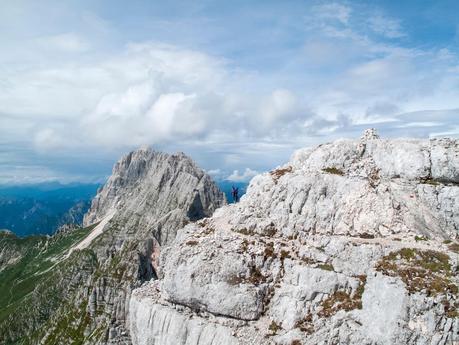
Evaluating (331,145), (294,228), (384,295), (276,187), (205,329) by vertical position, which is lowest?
(205,329)

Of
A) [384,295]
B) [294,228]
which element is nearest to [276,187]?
[294,228]

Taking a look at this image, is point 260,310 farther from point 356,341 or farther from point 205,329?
point 356,341

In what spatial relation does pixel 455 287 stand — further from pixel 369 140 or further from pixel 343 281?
pixel 369 140

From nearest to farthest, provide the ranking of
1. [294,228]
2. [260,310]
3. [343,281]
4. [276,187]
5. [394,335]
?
[394,335]
[343,281]
[260,310]
[294,228]
[276,187]

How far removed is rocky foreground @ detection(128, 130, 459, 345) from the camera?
133 feet

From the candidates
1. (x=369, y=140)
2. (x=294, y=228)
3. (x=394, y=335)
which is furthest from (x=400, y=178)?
(x=394, y=335)

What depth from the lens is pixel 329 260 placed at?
47.7 metres

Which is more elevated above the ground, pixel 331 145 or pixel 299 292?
pixel 331 145

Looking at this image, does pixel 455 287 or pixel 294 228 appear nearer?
pixel 455 287

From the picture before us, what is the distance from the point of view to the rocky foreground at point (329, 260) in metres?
40.5

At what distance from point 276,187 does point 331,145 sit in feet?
36.7

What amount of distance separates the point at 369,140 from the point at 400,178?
874cm

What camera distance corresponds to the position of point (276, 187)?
6247 cm

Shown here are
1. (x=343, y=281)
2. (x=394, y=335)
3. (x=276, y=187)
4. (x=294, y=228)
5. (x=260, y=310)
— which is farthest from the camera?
(x=276, y=187)
